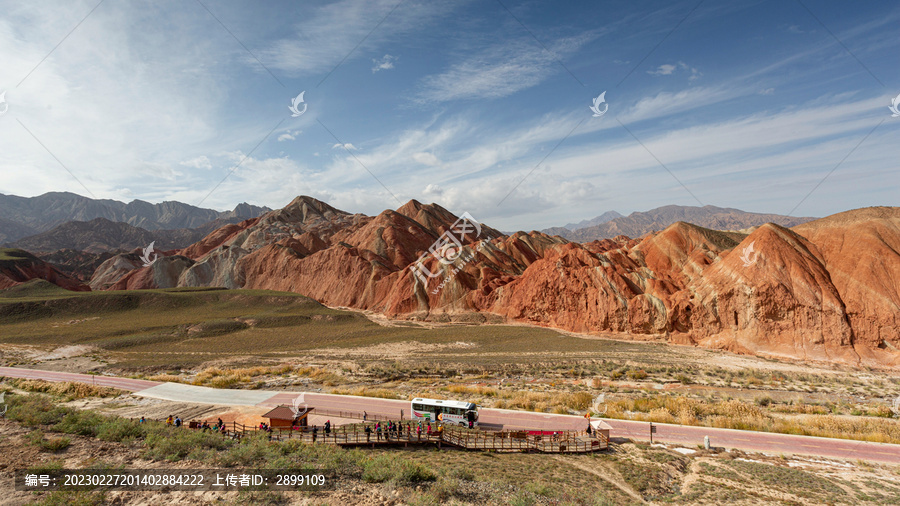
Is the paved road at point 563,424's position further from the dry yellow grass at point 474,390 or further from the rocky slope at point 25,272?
the rocky slope at point 25,272

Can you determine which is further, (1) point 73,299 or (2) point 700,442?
(1) point 73,299

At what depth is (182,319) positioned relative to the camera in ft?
226

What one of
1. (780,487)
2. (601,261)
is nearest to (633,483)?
→ (780,487)

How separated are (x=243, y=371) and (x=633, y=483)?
34.2 metres

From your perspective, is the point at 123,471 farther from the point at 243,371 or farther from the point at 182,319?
the point at 182,319

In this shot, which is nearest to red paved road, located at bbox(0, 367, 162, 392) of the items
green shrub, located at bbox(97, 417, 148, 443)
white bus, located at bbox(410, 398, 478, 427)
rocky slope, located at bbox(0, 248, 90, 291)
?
green shrub, located at bbox(97, 417, 148, 443)

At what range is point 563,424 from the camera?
21547 millimetres

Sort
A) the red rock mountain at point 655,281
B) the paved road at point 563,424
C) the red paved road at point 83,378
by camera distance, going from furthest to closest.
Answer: the red rock mountain at point 655,281 → the red paved road at point 83,378 → the paved road at point 563,424
